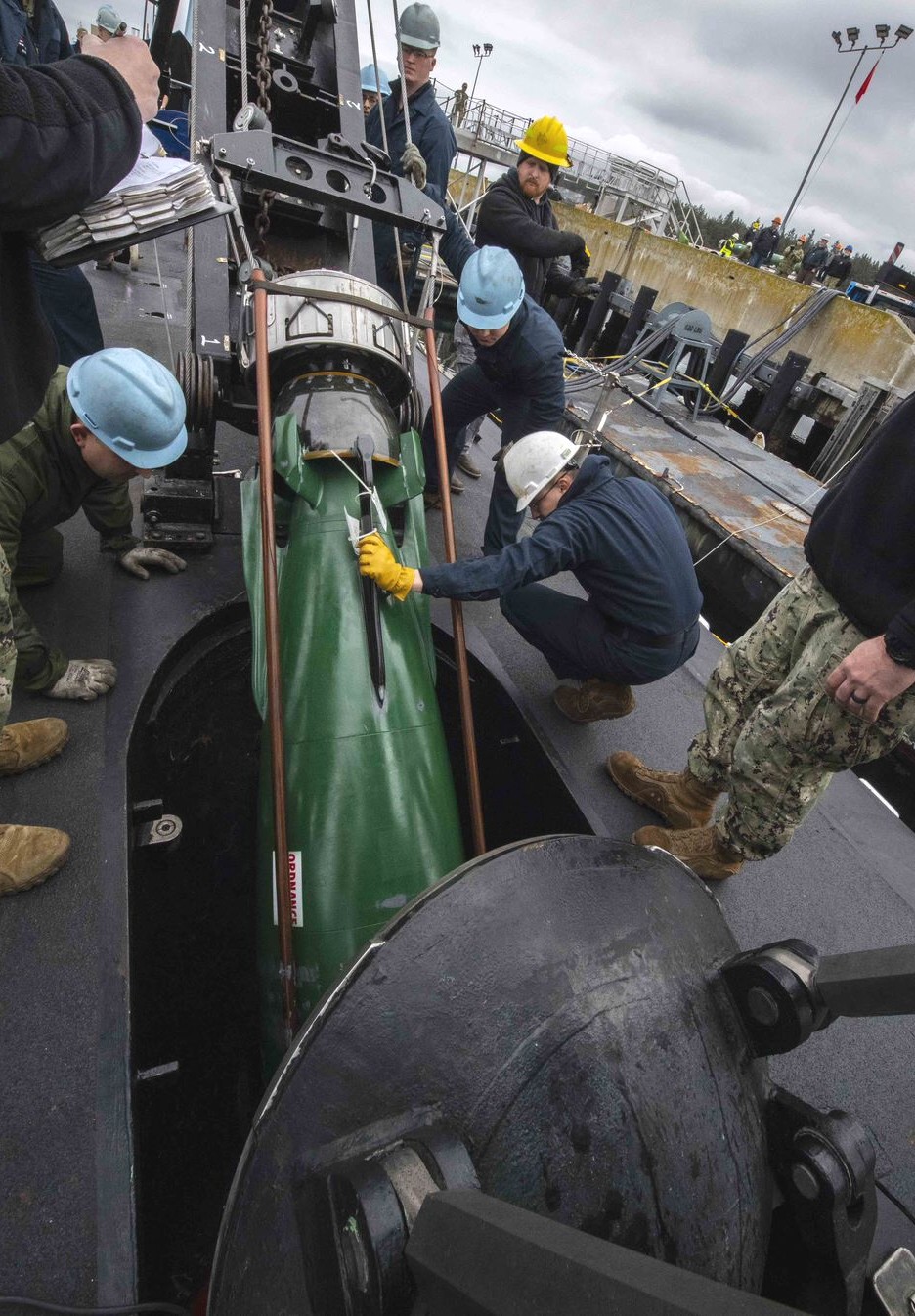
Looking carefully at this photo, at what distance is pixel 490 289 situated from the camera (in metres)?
3.32

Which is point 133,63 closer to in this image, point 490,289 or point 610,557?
point 610,557

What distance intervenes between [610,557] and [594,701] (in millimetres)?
675

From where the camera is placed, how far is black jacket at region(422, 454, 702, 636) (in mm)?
2484

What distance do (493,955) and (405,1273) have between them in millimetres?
338

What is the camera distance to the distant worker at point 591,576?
2523 mm

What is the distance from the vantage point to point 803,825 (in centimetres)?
302

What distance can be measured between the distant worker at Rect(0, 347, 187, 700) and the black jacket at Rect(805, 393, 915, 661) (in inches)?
80.5

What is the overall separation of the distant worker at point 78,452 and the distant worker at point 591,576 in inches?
39.0

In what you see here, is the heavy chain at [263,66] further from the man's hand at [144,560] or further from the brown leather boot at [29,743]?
the brown leather boot at [29,743]

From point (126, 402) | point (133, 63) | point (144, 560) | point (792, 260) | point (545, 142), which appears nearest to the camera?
point (133, 63)

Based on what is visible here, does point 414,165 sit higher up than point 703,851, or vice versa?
point 414,165

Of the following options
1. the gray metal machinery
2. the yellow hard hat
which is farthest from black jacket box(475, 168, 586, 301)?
the gray metal machinery

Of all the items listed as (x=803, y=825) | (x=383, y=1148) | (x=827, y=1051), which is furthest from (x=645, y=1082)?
(x=803, y=825)

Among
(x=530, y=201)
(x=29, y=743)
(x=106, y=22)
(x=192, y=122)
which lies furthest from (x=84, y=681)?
(x=106, y=22)
